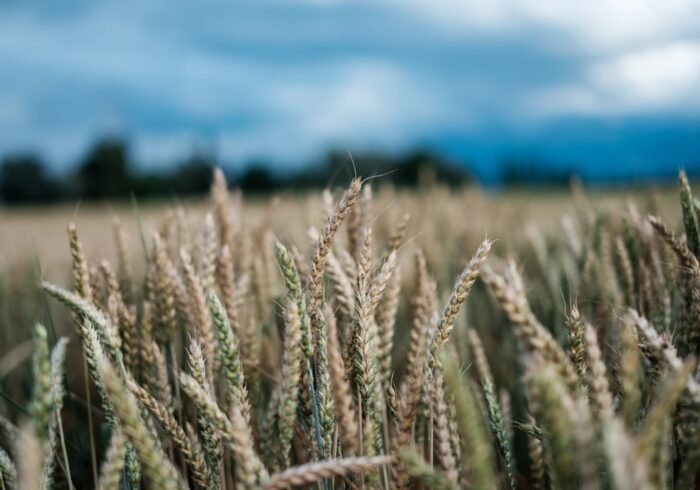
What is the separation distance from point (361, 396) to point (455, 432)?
10.4 inches

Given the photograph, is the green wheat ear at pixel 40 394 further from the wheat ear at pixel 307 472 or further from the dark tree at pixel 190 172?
the dark tree at pixel 190 172

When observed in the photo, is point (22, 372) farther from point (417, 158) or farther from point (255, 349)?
point (417, 158)

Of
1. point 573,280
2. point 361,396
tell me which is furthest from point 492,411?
point 573,280

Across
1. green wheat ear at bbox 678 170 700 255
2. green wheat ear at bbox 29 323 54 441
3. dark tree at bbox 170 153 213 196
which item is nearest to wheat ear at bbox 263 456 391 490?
green wheat ear at bbox 29 323 54 441

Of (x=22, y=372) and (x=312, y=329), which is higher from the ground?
(x=312, y=329)

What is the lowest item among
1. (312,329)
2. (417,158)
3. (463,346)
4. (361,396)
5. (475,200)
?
(463,346)

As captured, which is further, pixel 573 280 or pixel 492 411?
pixel 573 280

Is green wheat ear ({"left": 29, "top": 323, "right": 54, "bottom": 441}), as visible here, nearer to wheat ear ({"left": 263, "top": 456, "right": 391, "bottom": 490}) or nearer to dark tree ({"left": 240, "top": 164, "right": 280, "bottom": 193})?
wheat ear ({"left": 263, "top": 456, "right": 391, "bottom": 490})

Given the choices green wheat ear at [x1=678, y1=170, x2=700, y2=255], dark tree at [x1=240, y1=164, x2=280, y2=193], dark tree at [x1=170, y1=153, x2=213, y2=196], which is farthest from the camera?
dark tree at [x1=240, y1=164, x2=280, y2=193]

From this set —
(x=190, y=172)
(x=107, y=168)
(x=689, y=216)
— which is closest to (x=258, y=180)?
(x=107, y=168)

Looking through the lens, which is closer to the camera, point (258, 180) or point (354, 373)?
point (354, 373)

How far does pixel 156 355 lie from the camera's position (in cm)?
145

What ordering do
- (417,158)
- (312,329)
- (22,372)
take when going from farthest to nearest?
1. (417,158)
2. (22,372)
3. (312,329)

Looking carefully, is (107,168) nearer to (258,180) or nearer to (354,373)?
(258,180)
